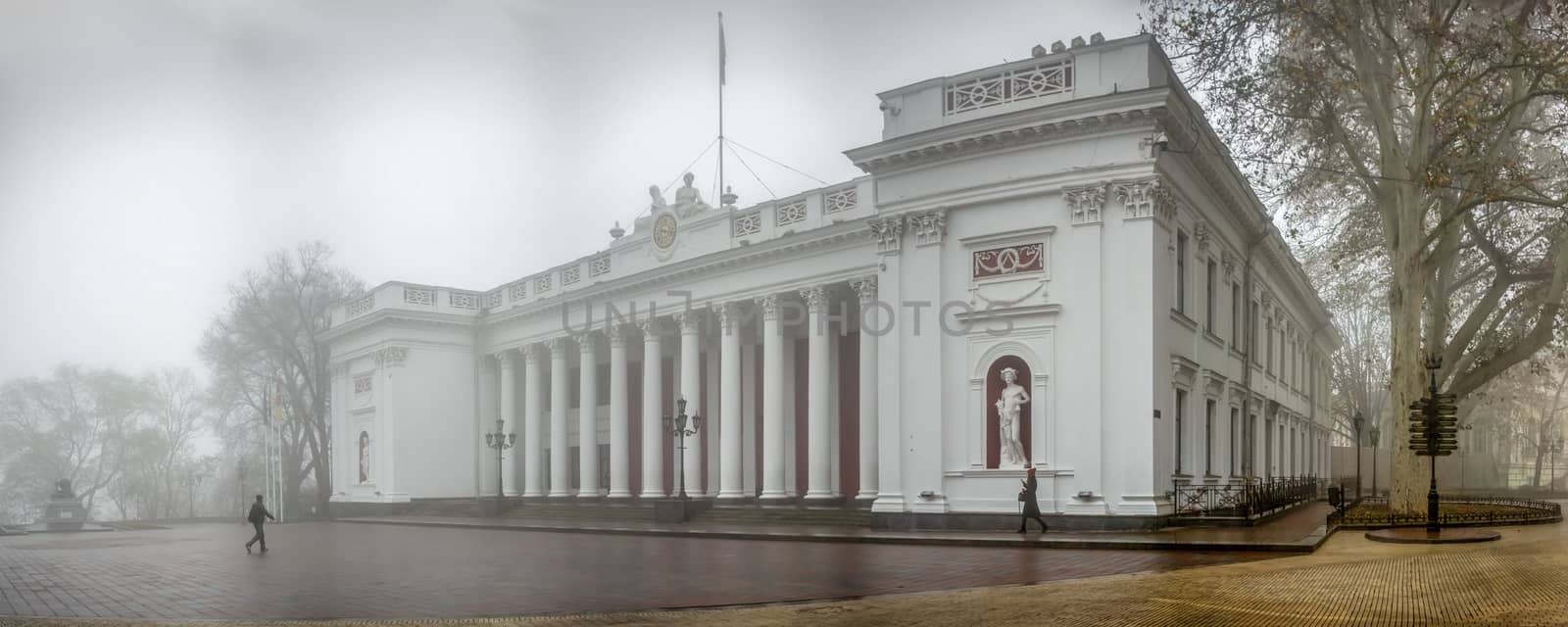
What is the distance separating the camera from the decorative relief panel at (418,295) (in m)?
45.2

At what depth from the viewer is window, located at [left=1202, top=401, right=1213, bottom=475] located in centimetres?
2730

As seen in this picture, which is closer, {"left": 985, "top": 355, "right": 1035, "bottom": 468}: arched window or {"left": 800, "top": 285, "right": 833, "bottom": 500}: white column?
{"left": 985, "top": 355, "right": 1035, "bottom": 468}: arched window

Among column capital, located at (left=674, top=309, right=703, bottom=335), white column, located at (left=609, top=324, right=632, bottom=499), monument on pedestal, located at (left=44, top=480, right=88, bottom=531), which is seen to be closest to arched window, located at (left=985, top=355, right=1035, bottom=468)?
column capital, located at (left=674, top=309, right=703, bottom=335)

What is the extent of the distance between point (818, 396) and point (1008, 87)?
33.9ft

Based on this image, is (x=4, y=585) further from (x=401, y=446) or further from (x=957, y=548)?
(x=401, y=446)

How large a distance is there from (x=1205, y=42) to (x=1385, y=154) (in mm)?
4502

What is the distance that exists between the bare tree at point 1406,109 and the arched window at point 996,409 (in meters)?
5.65

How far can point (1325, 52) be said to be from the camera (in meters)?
23.0

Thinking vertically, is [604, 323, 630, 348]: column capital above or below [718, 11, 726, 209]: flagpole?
below

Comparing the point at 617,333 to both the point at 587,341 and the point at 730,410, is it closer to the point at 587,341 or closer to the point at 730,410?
the point at 587,341

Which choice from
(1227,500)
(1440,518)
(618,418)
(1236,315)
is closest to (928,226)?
(1227,500)

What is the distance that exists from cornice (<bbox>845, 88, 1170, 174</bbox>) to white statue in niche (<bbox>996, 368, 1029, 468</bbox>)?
4884 millimetres

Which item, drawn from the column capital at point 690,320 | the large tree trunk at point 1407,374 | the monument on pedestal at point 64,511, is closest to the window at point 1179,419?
the large tree trunk at point 1407,374

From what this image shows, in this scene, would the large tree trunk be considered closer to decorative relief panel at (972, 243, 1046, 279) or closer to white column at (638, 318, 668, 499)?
decorative relief panel at (972, 243, 1046, 279)
